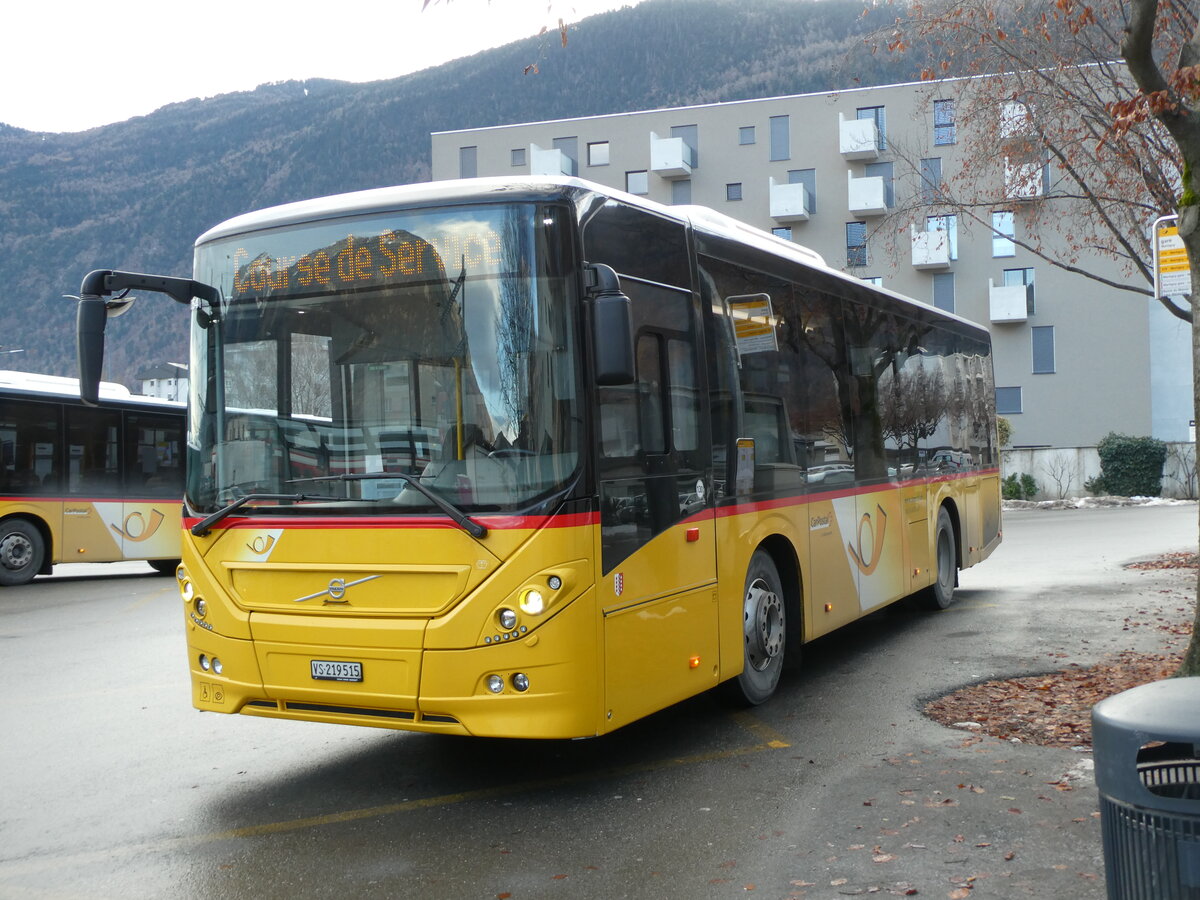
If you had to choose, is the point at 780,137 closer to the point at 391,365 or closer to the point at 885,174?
the point at 885,174

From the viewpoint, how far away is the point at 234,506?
6.19 m

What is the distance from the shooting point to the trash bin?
112 inches

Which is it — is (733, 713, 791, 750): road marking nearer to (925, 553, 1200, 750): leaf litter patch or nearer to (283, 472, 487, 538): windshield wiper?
(925, 553, 1200, 750): leaf litter patch

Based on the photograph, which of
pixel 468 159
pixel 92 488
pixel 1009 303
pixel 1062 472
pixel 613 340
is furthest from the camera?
pixel 468 159

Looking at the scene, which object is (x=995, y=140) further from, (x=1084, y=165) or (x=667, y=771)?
(x=667, y=771)

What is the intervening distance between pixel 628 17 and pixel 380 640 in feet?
598

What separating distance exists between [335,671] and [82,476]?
15063mm

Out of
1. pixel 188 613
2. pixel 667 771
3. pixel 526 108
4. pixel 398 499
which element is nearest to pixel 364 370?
pixel 398 499

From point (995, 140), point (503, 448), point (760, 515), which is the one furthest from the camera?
point (995, 140)

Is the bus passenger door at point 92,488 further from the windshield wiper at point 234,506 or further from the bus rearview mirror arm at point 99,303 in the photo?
the windshield wiper at point 234,506

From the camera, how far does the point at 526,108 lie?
169125 millimetres

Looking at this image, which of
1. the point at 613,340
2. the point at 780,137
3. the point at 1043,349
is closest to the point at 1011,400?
the point at 1043,349

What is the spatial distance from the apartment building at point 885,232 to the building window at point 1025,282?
0.06m

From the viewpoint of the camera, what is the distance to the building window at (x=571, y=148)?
5953 cm
